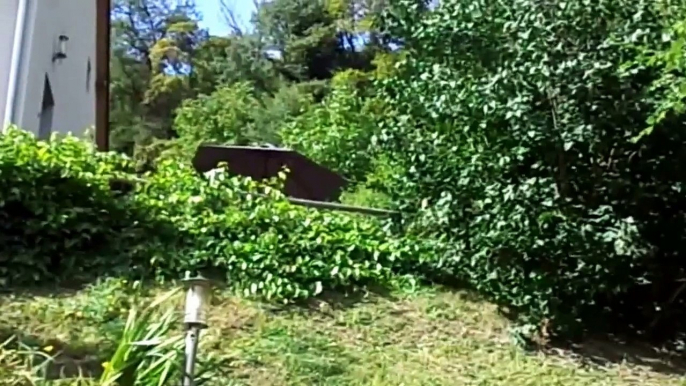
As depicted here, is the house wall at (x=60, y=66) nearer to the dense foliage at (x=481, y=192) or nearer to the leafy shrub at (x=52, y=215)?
the leafy shrub at (x=52, y=215)

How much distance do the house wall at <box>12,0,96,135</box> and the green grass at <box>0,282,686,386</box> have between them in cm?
294

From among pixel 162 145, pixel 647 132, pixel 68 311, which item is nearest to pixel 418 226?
pixel 647 132

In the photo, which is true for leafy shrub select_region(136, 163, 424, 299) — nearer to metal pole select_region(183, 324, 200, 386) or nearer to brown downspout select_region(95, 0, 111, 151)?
metal pole select_region(183, 324, 200, 386)

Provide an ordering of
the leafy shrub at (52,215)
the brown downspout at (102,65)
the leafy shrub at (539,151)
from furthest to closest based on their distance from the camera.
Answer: the brown downspout at (102,65), the leafy shrub at (52,215), the leafy shrub at (539,151)

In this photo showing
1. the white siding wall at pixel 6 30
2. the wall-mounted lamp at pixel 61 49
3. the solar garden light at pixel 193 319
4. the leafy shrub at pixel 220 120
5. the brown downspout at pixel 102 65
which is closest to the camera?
the solar garden light at pixel 193 319

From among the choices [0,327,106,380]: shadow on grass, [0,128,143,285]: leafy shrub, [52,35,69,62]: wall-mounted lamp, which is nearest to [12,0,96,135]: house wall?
[52,35,69,62]: wall-mounted lamp

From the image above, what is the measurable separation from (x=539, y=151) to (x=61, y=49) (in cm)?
583

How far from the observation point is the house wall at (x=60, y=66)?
747cm

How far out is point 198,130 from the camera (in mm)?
19656

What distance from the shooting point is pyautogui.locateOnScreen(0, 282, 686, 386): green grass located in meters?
4.46

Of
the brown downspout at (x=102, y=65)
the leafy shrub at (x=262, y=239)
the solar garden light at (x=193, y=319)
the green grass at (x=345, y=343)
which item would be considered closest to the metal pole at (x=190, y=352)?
the solar garden light at (x=193, y=319)

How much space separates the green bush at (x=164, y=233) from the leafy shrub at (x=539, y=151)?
0.61 metres

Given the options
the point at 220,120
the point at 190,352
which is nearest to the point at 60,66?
the point at 190,352

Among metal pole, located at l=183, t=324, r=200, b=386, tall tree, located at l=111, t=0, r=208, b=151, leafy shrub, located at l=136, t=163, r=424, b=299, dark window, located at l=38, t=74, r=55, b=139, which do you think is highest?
tall tree, located at l=111, t=0, r=208, b=151
